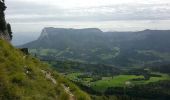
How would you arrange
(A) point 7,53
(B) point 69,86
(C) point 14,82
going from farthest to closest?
(B) point 69,86 → (A) point 7,53 → (C) point 14,82

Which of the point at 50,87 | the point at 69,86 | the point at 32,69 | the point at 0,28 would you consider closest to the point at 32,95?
the point at 50,87

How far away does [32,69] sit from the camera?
30.3 metres

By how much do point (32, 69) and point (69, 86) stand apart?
15.4ft

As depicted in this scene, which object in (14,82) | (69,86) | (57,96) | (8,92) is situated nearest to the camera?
(8,92)

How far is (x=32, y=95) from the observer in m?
24.3

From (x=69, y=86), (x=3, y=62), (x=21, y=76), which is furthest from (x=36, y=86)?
(x=69, y=86)

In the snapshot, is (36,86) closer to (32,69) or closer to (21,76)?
(21,76)

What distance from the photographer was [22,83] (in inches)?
1010

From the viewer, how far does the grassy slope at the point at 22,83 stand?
23.4 meters

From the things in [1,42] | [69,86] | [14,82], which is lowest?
[69,86]

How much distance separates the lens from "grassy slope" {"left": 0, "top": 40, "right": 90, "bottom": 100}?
23.4 m

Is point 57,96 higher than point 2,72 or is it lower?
lower

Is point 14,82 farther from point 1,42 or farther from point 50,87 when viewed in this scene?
point 1,42

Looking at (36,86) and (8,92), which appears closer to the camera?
(8,92)
